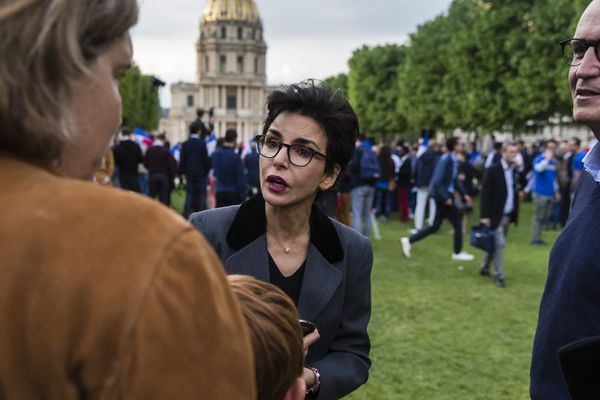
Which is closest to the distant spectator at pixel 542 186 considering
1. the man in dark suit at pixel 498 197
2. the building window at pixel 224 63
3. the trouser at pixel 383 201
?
the man in dark suit at pixel 498 197

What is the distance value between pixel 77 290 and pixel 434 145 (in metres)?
15.3

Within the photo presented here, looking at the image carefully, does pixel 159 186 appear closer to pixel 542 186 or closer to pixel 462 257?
pixel 462 257

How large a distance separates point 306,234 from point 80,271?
196cm

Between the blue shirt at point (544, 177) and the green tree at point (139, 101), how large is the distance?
65602 millimetres

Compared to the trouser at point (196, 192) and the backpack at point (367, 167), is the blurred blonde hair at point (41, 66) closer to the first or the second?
the backpack at point (367, 167)

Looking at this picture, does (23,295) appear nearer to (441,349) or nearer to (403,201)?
(441,349)

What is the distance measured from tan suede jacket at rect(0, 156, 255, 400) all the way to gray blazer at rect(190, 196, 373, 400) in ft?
5.40

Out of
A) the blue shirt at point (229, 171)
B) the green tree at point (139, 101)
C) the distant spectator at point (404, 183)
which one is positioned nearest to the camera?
the blue shirt at point (229, 171)

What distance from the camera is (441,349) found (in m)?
6.67

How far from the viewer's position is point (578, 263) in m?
2.09

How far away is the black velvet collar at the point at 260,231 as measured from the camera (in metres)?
2.68

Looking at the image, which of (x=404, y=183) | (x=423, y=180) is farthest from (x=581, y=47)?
(x=404, y=183)

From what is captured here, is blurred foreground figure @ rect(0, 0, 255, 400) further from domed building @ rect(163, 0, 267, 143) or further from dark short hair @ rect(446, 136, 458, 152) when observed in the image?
domed building @ rect(163, 0, 267, 143)

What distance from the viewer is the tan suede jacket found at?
89cm
